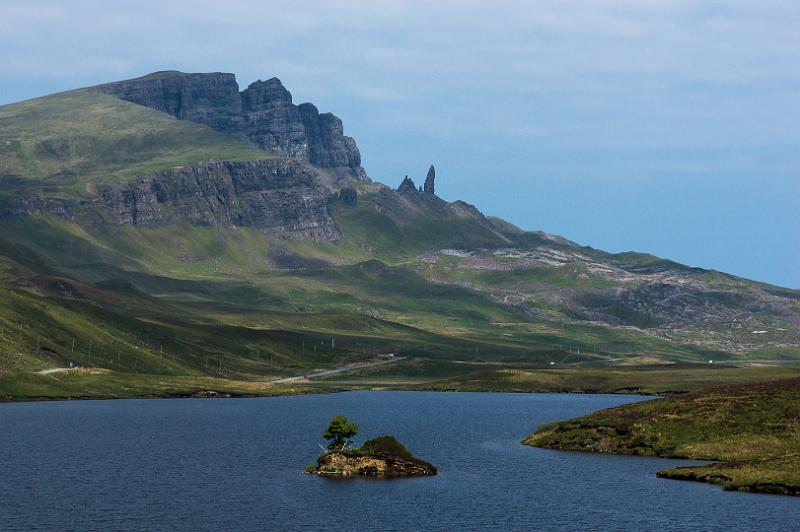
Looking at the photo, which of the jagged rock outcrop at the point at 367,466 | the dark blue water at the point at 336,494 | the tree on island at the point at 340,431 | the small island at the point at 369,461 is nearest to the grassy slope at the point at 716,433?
the dark blue water at the point at 336,494

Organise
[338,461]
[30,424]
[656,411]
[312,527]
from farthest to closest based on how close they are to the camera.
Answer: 1. [30,424]
2. [656,411]
3. [338,461]
4. [312,527]

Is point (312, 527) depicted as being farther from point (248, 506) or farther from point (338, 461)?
point (338, 461)

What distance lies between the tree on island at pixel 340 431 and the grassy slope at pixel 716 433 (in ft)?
118

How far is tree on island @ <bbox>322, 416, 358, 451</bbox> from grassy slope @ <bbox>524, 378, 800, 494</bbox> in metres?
36.0

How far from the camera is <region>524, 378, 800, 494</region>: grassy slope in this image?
12662 centimetres

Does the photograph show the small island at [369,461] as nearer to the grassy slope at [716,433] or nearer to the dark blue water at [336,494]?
the dark blue water at [336,494]

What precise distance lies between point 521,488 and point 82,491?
4632cm

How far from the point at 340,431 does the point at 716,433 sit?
4810 centimetres

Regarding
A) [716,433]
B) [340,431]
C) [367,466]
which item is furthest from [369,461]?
[716,433]

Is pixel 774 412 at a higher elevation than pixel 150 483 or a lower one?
higher

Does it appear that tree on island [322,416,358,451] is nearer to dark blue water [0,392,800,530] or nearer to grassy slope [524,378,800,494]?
dark blue water [0,392,800,530]

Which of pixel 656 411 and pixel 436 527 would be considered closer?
pixel 436 527

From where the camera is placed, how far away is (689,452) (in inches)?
5778

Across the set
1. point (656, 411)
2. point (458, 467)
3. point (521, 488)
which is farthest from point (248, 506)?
point (656, 411)
